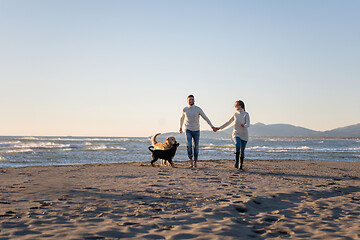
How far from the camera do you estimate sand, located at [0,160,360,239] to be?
123 inches

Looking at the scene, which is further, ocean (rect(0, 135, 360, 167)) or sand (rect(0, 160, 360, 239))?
ocean (rect(0, 135, 360, 167))

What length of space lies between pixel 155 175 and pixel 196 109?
2575 millimetres

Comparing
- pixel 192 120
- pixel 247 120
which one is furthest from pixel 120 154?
pixel 247 120

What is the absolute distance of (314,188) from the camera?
5.90m

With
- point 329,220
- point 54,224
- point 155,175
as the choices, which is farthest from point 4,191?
point 329,220

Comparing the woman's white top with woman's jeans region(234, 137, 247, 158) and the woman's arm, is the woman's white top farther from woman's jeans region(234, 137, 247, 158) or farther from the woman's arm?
woman's jeans region(234, 137, 247, 158)

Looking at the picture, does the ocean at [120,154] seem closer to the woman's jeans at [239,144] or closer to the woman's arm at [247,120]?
the woman's jeans at [239,144]

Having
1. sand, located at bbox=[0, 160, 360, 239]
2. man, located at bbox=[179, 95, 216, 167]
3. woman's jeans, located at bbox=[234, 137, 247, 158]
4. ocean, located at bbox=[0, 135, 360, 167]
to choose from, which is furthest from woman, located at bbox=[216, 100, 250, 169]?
ocean, located at bbox=[0, 135, 360, 167]

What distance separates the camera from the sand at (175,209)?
3137 millimetres

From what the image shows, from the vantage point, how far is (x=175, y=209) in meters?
4.01

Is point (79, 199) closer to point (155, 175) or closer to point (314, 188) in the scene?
point (155, 175)

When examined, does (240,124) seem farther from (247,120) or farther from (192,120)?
(192,120)

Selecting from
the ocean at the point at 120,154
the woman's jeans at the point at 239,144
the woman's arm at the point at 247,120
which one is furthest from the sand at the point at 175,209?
the ocean at the point at 120,154

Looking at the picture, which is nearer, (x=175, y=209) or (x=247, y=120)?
(x=175, y=209)
